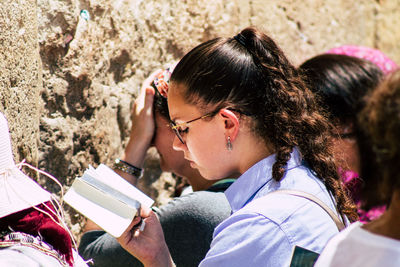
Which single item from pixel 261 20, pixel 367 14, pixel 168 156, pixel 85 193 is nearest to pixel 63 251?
pixel 85 193

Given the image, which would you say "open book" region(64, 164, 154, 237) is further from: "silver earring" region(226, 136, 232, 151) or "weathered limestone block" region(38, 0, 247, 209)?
"weathered limestone block" region(38, 0, 247, 209)

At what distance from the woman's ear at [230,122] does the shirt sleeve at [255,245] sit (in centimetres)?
27

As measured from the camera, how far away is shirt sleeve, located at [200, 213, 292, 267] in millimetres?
1267

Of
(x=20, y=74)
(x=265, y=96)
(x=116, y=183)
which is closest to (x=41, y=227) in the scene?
(x=116, y=183)

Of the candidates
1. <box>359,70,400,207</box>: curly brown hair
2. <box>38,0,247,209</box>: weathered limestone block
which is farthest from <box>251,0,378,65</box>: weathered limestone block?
<box>359,70,400,207</box>: curly brown hair

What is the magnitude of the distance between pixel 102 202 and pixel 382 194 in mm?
823

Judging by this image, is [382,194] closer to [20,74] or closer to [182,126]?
[182,126]

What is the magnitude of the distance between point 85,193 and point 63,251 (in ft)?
0.58

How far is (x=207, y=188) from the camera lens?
200cm

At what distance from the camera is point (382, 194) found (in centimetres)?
95

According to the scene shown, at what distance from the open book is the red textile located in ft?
0.28

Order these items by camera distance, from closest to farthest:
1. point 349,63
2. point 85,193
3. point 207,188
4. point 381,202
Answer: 1. point 381,202
2. point 85,193
3. point 207,188
4. point 349,63

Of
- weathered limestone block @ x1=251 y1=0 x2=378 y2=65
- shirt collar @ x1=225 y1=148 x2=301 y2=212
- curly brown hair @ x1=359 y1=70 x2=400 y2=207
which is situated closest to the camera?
curly brown hair @ x1=359 y1=70 x2=400 y2=207

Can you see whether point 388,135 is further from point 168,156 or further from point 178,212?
point 168,156
